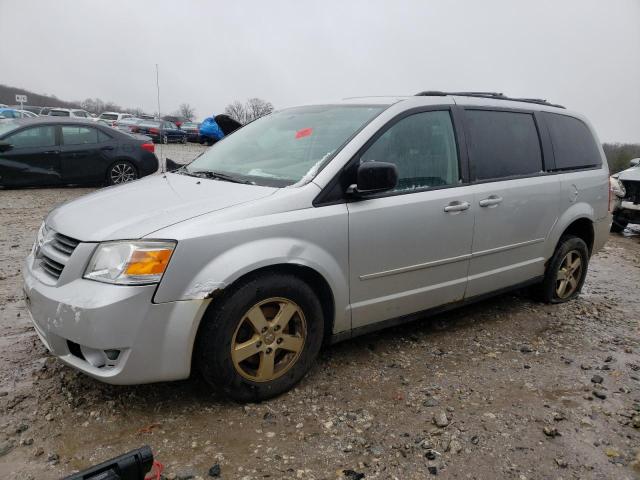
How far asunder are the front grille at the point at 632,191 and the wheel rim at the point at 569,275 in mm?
5524

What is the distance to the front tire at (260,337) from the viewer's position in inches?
98.6

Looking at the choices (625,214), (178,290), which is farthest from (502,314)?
(625,214)

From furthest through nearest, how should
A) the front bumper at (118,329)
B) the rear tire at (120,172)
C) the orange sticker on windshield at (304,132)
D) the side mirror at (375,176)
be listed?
1. the rear tire at (120,172)
2. the orange sticker on windshield at (304,132)
3. the side mirror at (375,176)
4. the front bumper at (118,329)

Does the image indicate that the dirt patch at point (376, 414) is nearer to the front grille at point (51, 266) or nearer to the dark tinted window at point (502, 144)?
the front grille at point (51, 266)

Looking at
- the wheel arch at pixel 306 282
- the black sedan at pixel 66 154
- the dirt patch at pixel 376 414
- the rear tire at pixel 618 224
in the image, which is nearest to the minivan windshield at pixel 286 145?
the wheel arch at pixel 306 282

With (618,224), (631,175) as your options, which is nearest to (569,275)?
(631,175)

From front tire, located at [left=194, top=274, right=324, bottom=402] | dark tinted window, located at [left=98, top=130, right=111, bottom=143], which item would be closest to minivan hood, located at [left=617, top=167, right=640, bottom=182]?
front tire, located at [left=194, top=274, right=324, bottom=402]

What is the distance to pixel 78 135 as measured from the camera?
30.6 ft

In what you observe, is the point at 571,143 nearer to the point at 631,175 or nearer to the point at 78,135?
the point at 631,175

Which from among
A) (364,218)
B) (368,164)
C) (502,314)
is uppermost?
(368,164)

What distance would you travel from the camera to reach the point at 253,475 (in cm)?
221

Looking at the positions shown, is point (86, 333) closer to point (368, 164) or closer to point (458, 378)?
point (368, 164)

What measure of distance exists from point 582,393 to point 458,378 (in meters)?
0.74

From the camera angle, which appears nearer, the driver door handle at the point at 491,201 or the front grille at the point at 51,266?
the front grille at the point at 51,266
